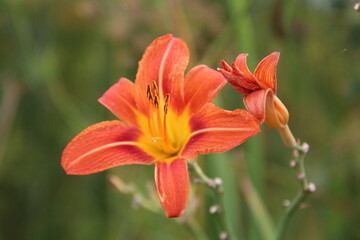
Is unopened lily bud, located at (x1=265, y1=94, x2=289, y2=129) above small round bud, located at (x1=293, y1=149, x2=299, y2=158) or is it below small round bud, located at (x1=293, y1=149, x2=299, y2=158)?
above

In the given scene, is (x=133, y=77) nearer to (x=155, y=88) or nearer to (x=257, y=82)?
(x=155, y=88)

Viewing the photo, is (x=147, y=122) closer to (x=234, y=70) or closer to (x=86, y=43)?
(x=234, y=70)

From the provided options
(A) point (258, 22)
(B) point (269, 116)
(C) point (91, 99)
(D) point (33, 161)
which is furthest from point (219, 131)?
(D) point (33, 161)

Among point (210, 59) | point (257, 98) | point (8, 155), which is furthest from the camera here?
point (8, 155)

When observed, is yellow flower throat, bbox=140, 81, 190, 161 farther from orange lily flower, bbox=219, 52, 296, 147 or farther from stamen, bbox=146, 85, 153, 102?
orange lily flower, bbox=219, 52, 296, 147

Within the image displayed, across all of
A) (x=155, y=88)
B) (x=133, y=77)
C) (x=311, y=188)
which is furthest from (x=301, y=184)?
(x=133, y=77)

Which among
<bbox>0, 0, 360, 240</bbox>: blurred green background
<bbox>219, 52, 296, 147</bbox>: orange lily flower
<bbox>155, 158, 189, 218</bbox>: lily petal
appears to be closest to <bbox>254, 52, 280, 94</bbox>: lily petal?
<bbox>219, 52, 296, 147</bbox>: orange lily flower

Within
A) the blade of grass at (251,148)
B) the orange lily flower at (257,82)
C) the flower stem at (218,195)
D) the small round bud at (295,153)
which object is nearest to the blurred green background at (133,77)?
the blade of grass at (251,148)
